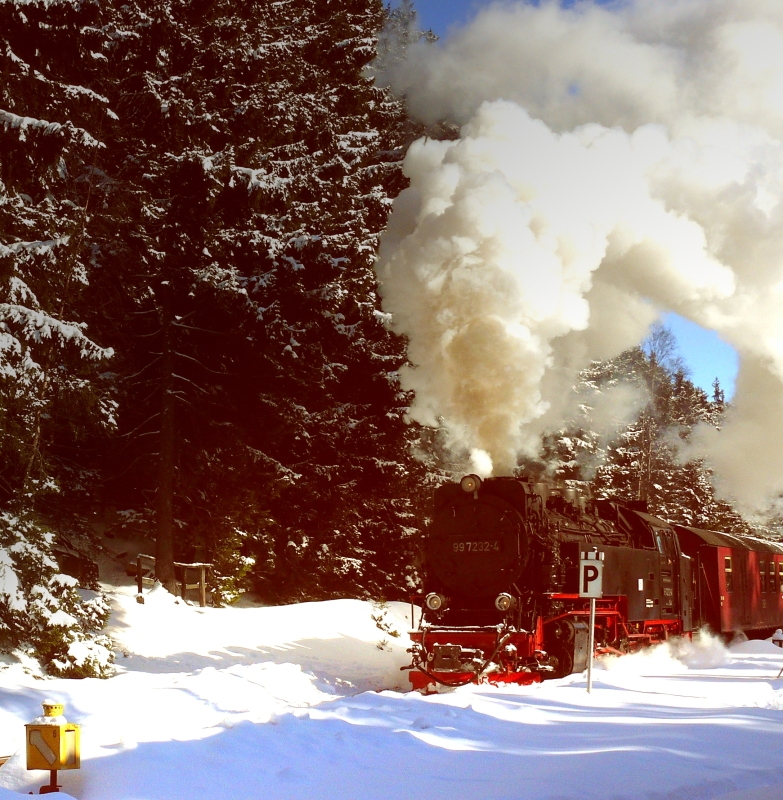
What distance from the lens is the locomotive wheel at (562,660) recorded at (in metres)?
15.5

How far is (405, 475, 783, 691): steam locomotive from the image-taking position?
576 inches

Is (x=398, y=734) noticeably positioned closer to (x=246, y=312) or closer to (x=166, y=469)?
(x=166, y=469)

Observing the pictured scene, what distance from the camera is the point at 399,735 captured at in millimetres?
8961

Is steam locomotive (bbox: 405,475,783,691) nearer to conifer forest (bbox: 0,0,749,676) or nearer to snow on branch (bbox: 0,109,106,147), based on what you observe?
conifer forest (bbox: 0,0,749,676)

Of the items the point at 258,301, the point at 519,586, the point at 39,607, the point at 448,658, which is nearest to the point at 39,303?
the point at 39,607

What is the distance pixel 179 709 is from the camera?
1195 cm

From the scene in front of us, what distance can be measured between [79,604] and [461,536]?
620cm

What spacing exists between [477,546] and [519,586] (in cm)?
91

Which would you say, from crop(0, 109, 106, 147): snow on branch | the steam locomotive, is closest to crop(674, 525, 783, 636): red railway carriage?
the steam locomotive

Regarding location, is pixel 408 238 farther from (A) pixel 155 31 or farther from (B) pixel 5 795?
(B) pixel 5 795

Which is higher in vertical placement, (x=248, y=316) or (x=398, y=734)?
(x=248, y=316)

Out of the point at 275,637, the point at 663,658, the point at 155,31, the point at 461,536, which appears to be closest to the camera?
the point at 461,536

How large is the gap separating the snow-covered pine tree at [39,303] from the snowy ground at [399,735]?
988 millimetres

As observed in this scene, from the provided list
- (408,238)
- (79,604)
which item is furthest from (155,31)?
(79,604)
